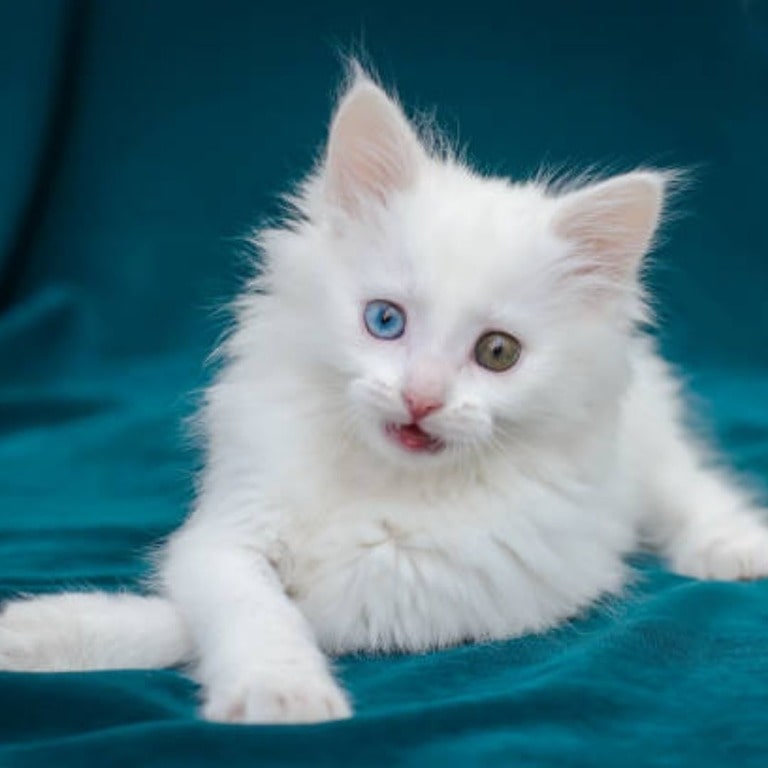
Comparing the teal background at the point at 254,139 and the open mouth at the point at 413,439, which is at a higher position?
the teal background at the point at 254,139

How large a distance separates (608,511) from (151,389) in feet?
5.91

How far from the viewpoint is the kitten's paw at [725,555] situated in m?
2.66

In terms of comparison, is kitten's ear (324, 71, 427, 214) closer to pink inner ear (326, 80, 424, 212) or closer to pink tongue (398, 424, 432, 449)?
pink inner ear (326, 80, 424, 212)

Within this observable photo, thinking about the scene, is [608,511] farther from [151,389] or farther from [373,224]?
[151,389]

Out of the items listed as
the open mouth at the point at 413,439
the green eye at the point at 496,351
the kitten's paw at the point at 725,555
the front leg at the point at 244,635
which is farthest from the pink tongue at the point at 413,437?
the kitten's paw at the point at 725,555

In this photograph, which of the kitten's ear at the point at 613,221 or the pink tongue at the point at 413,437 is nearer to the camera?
the pink tongue at the point at 413,437

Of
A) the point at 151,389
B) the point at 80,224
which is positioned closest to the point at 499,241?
the point at 151,389

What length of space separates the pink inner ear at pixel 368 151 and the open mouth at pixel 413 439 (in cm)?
39

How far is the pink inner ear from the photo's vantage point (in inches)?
90.0

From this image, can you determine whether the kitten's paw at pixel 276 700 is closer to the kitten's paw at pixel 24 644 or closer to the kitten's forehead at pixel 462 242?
the kitten's paw at pixel 24 644

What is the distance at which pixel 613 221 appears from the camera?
2.29 meters

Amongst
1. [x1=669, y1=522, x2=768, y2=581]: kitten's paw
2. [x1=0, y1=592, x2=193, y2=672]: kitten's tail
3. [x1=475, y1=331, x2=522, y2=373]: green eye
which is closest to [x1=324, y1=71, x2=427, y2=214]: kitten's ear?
[x1=475, y1=331, x2=522, y2=373]: green eye

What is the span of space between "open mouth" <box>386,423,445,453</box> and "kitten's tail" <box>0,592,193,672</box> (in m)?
0.44

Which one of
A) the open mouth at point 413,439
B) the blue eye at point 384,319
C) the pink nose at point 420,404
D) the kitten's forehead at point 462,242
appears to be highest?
the kitten's forehead at point 462,242
